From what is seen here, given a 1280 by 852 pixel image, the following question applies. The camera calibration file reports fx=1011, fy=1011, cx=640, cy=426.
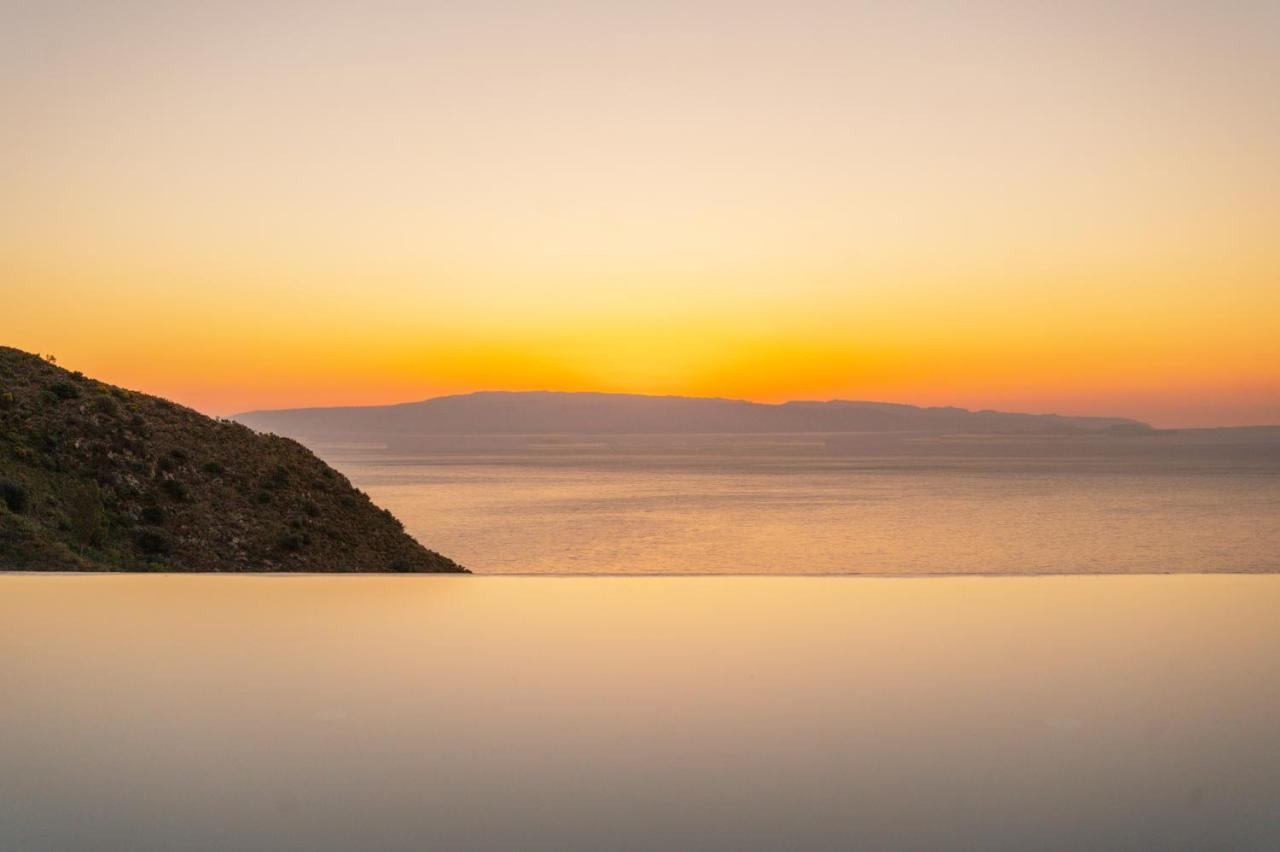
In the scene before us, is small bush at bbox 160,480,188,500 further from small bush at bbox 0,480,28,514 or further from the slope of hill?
small bush at bbox 0,480,28,514

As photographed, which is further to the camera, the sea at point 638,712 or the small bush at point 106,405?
the small bush at point 106,405

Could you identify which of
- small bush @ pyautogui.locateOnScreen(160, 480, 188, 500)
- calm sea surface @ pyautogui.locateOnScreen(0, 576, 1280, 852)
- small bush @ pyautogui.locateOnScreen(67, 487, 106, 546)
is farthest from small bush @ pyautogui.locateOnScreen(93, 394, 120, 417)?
calm sea surface @ pyautogui.locateOnScreen(0, 576, 1280, 852)

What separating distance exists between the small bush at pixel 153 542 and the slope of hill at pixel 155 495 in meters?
0.01

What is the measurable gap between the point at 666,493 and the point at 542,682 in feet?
142

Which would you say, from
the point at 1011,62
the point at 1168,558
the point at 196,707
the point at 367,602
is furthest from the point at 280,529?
the point at 1168,558

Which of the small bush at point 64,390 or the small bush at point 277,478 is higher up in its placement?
the small bush at point 64,390

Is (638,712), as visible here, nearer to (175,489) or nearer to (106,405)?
(175,489)

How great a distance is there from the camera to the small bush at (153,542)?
1127 cm

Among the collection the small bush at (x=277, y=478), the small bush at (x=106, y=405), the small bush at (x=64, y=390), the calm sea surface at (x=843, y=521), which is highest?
the small bush at (x=64, y=390)

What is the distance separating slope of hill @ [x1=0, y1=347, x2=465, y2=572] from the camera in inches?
429

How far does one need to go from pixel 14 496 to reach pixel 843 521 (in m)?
25.3

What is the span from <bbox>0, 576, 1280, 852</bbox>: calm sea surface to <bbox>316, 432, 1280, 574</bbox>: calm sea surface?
1353 centimetres

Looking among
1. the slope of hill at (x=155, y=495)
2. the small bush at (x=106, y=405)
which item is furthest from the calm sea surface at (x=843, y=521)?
the small bush at (x=106, y=405)

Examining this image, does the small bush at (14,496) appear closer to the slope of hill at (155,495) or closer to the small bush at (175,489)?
the slope of hill at (155,495)
